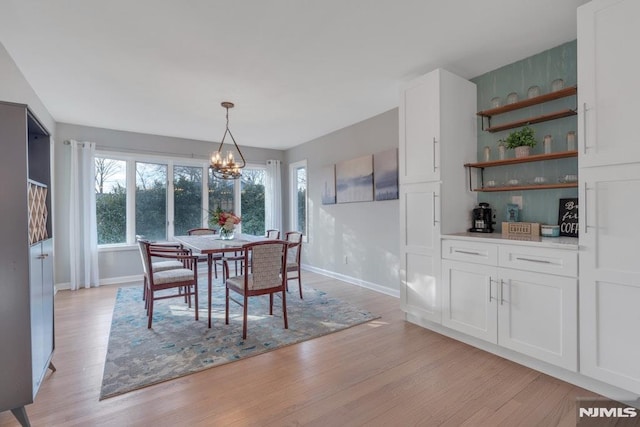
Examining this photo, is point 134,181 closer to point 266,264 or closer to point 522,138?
point 266,264

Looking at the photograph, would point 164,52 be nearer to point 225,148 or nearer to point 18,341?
point 18,341

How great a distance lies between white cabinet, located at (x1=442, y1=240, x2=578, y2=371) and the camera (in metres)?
2.04

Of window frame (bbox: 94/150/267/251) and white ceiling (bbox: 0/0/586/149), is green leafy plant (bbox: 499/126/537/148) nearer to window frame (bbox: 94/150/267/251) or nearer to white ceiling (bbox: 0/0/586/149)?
white ceiling (bbox: 0/0/586/149)

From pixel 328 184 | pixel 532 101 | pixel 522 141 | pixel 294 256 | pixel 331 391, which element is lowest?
pixel 331 391

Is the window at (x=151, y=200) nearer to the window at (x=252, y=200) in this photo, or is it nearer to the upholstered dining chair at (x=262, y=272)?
the window at (x=252, y=200)

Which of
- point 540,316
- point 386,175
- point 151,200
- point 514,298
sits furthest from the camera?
point 151,200

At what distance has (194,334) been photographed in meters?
2.91

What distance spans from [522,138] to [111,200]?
5718 mm

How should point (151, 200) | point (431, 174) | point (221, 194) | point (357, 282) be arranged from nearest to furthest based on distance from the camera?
point (431, 174) < point (357, 282) < point (151, 200) < point (221, 194)

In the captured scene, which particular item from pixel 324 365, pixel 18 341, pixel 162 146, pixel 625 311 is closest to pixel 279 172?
pixel 162 146

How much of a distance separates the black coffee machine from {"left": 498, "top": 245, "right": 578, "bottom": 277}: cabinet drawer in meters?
0.53

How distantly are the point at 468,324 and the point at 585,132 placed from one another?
5.46 feet

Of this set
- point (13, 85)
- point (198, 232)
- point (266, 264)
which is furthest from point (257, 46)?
point (198, 232)

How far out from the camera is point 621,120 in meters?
1.83
